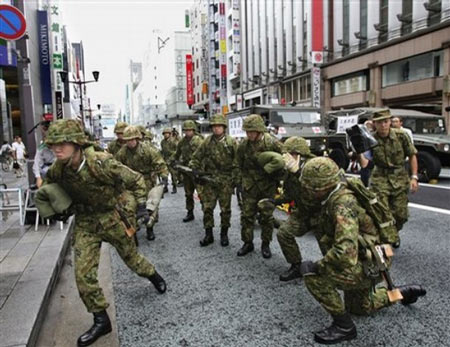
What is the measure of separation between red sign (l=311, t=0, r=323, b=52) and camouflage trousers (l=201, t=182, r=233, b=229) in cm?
2266

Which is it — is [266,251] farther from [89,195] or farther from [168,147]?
[168,147]

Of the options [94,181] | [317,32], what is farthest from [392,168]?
[317,32]

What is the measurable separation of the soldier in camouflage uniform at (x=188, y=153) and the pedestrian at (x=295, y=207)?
10.3ft

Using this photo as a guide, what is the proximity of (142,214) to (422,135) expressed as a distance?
10.1m

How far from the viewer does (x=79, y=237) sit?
3.21 meters

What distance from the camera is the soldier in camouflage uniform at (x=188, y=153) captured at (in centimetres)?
741

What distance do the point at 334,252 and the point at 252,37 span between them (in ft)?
125

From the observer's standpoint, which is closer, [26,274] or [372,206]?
[372,206]

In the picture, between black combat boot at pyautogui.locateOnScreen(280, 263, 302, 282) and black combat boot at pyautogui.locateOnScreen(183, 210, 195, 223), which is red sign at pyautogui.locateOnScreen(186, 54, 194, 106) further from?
black combat boot at pyautogui.locateOnScreen(280, 263, 302, 282)

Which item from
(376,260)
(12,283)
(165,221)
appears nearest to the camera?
(376,260)

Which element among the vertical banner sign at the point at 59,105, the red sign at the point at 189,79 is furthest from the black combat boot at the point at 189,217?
the red sign at the point at 189,79

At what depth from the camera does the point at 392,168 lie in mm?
4703

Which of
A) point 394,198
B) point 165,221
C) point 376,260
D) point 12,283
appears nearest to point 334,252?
point 376,260

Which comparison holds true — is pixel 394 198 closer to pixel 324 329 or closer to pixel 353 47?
pixel 324 329
